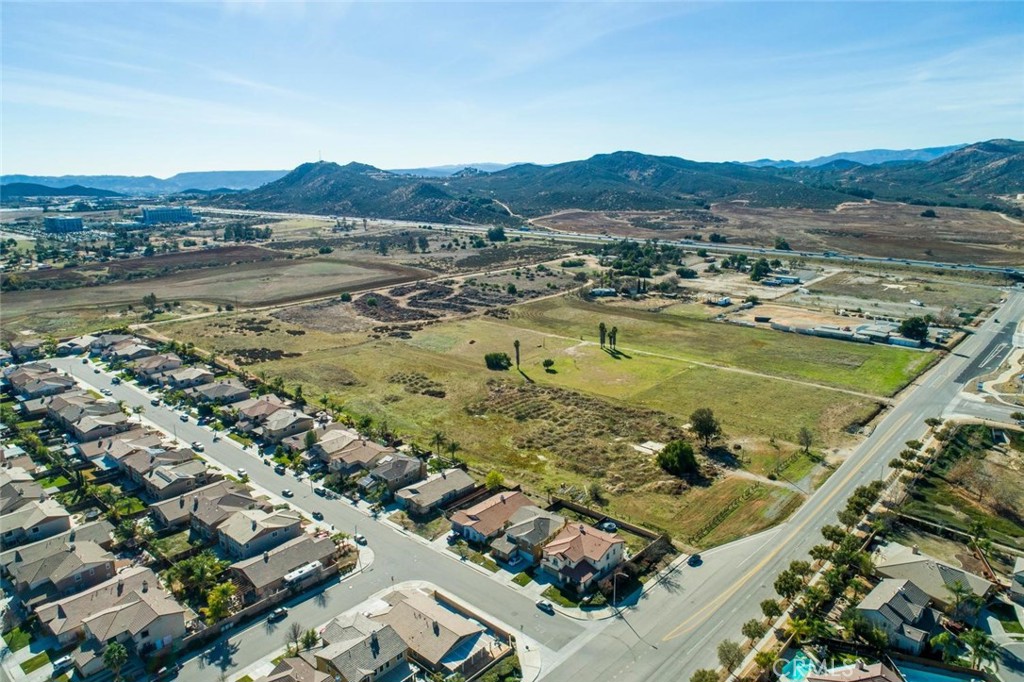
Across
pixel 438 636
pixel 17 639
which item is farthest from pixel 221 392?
pixel 438 636

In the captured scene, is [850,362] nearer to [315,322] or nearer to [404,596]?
[404,596]

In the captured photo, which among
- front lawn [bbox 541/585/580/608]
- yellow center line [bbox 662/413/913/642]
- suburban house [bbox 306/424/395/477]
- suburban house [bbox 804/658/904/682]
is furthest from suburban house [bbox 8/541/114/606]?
suburban house [bbox 804/658/904/682]

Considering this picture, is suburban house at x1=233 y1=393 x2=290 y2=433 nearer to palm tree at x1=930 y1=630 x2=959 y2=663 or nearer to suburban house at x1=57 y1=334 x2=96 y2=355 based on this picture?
suburban house at x1=57 y1=334 x2=96 y2=355

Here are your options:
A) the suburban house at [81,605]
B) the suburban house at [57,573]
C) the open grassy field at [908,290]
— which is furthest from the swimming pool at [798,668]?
the open grassy field at [908,290]

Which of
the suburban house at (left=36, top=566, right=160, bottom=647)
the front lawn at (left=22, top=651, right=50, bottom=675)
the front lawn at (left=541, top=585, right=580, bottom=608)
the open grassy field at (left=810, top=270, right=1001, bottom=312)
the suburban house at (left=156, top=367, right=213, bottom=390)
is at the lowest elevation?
the front lawn at (left=22, top=651, right=50, bottom=675)

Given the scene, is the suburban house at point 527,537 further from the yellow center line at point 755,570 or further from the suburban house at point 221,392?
the suburban house at point 221,392

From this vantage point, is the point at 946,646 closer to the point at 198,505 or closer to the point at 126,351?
the point at 198,505

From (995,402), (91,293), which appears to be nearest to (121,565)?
(995,402)
